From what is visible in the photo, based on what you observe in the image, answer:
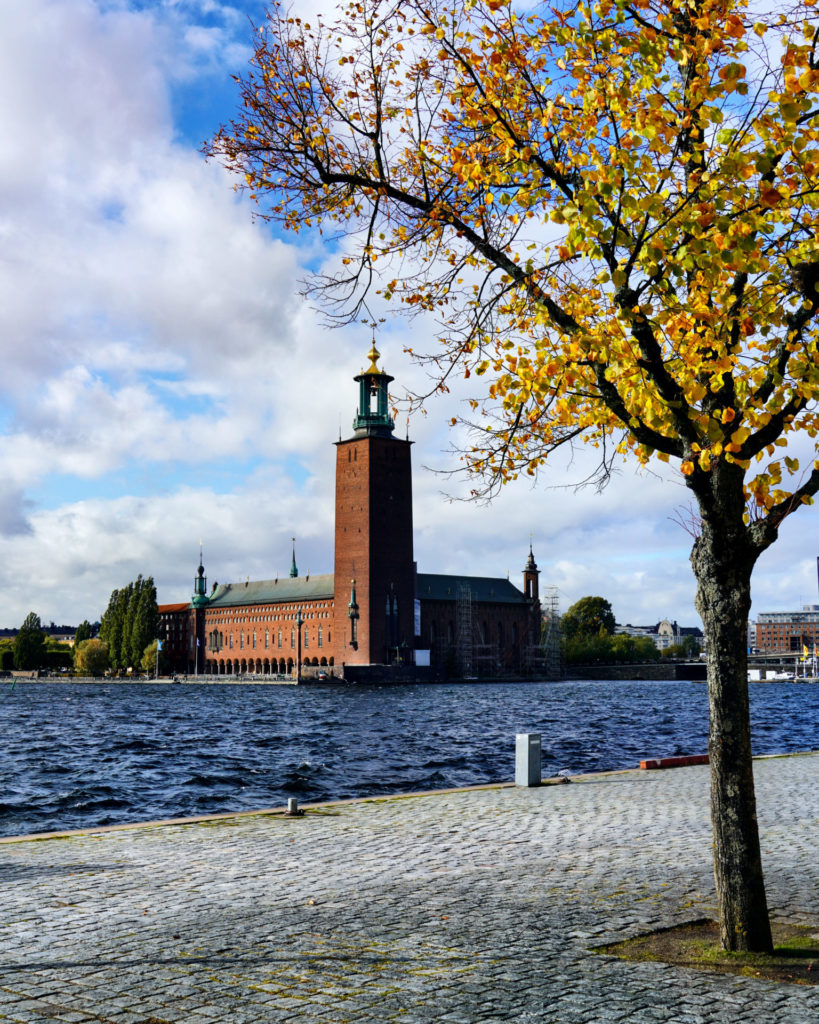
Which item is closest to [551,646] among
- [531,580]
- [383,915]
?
[531,580]

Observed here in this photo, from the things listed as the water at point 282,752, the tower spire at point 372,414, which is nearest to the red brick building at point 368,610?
the tower spire at point 372,414

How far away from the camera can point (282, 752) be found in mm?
26938

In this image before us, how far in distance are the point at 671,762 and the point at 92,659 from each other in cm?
11576

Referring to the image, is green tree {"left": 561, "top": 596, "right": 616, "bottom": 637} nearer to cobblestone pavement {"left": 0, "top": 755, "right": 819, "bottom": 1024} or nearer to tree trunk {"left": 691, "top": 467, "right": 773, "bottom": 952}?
cobblestone pavement {"left": 0, "top": 755, "right": 819, "bottom": 1024}

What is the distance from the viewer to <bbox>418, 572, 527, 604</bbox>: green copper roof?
12375 centimetres

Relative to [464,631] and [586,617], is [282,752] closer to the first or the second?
[464,631]

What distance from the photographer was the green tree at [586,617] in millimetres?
145000

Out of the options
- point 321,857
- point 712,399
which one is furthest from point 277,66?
point 321,857

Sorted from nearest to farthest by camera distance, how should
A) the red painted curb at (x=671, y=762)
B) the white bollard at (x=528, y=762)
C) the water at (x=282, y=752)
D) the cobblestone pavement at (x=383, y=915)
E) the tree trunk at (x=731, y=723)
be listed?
the cobblestone pavement at (x=383, y=915)
the tree trunk at (x=731, y=723)
the white bollard at (x=528, y=762)
the red painted curb at (x=671, y=762)
the water at (x=282, y=752)

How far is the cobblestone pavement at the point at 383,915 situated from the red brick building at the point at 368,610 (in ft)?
228

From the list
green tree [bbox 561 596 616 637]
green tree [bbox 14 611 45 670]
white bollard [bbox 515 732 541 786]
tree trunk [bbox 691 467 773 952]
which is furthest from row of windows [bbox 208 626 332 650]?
tree trunk [bbox 691 467 773 952]

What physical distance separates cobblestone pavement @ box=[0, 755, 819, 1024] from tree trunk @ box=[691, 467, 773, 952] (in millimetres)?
571

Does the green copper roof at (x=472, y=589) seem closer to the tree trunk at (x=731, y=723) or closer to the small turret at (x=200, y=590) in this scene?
the small turret at (x=200, y=590)

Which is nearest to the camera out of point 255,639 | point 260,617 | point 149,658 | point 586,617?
point 149,658
